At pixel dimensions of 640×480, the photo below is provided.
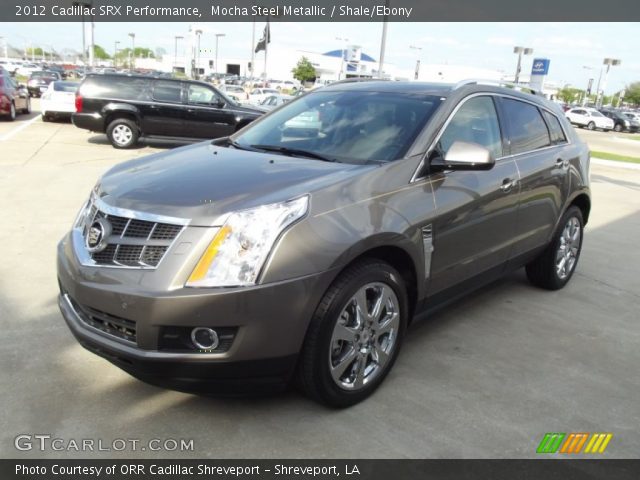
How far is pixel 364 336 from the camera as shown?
3100mm

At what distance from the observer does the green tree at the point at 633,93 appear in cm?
10074

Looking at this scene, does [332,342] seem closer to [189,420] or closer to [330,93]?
[189,420]

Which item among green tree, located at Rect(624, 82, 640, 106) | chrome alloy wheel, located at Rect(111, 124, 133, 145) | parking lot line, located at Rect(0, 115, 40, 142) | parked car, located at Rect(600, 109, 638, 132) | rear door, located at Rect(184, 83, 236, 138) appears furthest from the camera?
green tree, located at Rect(624, 82, 640, 106)

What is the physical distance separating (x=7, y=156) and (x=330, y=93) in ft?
30.3

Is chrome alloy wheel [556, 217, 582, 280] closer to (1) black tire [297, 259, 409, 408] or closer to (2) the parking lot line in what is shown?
(1) black tire [297, 259, 409, 408]

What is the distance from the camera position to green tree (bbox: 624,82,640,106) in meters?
101

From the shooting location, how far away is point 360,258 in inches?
118

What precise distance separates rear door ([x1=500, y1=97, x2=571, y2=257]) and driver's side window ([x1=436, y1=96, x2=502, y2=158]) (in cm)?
20

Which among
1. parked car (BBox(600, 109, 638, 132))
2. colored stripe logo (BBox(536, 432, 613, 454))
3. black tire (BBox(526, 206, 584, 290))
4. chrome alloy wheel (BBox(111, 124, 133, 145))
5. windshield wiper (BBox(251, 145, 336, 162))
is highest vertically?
windshield wiper (BBox(251, 145, 336, 162))

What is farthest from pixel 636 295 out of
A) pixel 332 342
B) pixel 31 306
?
pixel 31 306

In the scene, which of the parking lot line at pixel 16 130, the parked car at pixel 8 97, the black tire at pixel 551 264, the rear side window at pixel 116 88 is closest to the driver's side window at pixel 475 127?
the black tire at pixel 551 264

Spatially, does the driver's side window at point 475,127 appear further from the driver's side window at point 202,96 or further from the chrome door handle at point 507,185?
the driver's side window at point 202,96

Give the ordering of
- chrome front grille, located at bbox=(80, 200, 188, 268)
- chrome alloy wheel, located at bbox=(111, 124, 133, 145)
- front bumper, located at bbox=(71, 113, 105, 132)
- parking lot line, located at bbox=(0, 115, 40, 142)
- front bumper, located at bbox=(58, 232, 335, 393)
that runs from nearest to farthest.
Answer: front bumper, located at bbox=(58, 232, 335, 393) → chrome front grille, located at bbox=(80, 200, 188, 268) → front bumper, located at bbox=(71, 113, 105, 132) → chrome alloy wheel, located at bbox=(111, 124, 133, 145) → parking lot line, located at bbox=(0, 115, 40, 142)
